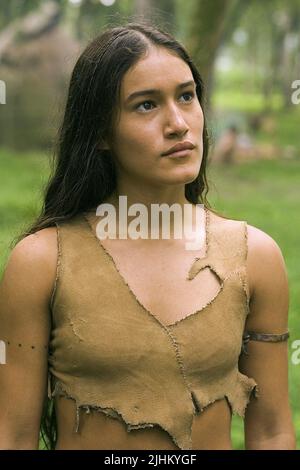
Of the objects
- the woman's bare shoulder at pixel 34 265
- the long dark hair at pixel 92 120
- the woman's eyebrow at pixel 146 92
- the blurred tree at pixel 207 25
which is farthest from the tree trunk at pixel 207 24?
the woman's bare shoulder at pixel 34 265

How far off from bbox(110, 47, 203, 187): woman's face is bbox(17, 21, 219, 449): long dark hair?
1.5 inches

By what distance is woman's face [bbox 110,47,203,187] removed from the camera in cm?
223

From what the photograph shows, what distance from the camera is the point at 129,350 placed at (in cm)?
219

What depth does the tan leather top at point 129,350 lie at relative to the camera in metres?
2.20

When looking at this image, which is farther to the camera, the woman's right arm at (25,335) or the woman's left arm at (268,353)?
the woman's left arm at (268,353)

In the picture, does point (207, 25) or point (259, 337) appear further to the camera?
point (207, 25)

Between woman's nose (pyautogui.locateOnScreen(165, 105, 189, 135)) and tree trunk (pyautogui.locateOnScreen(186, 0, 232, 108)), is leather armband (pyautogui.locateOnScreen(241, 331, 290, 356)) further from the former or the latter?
tree trunk (pyautogui.locateOnScreen(186, 0, 232, 108))

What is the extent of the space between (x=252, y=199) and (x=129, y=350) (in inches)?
354

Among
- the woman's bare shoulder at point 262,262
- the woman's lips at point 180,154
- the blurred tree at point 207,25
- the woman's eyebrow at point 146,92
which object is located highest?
the blurred tree at point 207,25

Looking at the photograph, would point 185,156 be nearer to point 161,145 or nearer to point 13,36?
point 161,145

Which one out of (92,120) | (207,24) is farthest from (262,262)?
(207,24)

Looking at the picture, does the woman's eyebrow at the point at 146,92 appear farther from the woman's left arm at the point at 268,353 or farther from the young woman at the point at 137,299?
the woman's left arm at the point at 268,353

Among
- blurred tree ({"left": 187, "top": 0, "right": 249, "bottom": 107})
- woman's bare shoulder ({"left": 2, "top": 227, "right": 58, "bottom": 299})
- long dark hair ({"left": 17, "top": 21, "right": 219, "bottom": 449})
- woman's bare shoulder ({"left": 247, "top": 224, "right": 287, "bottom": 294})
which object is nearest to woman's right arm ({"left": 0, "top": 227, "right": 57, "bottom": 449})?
woman's bare shoulder ({"left": 2, "top": 227, "right": 58, "bottom": 299})

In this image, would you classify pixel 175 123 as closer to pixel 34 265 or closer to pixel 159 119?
pixel 159 119
